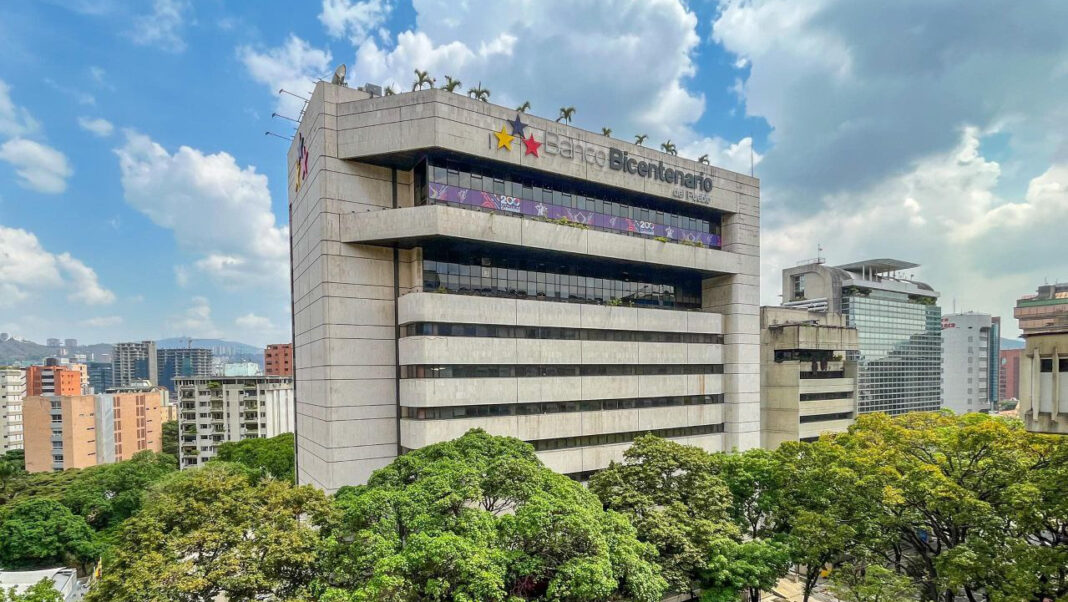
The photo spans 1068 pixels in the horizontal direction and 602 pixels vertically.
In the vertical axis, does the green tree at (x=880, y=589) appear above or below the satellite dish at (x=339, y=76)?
below

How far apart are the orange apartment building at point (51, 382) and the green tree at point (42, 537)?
3763 inches

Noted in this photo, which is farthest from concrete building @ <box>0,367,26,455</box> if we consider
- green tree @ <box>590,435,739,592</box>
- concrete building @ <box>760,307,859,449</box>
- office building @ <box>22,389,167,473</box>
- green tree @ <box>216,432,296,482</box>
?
concrete building @ <box>760,307,859,449</box>

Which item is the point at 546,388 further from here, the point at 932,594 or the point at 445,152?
the point at 932,594

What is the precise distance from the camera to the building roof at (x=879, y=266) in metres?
80.4

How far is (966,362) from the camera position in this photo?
109812 millimetres

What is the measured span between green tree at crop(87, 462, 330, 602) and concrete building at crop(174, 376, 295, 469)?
63065 mm

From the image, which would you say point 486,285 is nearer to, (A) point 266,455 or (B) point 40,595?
(B) point 40,595

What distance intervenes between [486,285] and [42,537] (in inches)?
1752

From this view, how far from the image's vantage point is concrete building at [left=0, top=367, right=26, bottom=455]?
299 ft

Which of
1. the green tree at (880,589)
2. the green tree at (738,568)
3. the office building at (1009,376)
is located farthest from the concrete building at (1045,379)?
the office building at (1009,376)

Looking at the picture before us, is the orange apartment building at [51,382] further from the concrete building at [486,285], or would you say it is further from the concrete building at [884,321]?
the concrete building at [884,321]

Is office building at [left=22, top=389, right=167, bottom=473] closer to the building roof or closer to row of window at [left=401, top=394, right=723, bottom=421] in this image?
row of window at [left=401, top=394, right=723, bottom=421]

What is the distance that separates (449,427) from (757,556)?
18384 mm

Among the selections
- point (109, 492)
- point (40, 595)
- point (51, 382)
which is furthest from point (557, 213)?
point (51, 382)
